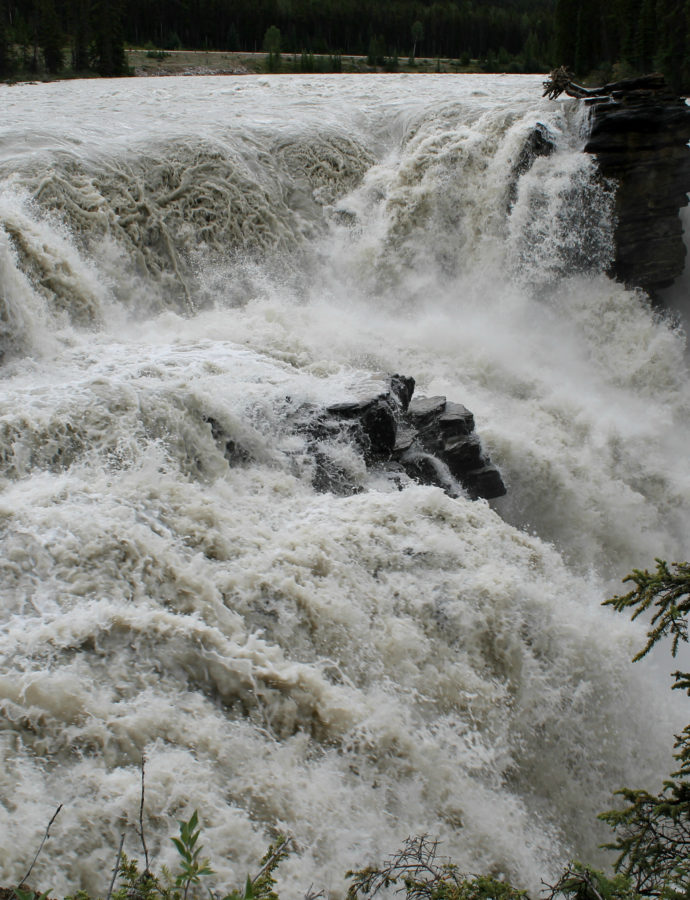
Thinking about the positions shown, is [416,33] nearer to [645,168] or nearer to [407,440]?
[645,168]

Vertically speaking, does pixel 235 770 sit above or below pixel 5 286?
below

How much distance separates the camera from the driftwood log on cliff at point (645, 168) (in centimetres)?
1093

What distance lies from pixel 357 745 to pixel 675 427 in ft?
23.7

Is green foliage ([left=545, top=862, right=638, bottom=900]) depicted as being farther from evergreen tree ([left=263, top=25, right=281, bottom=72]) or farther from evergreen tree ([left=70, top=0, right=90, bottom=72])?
evergreen tree ([left=263, top=25, right=281, bottom=72])

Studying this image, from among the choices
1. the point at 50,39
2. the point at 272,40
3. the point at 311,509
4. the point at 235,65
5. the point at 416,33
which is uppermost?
the point at 416,33

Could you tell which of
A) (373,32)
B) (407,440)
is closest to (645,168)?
(407,440)

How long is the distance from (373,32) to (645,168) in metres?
41.2

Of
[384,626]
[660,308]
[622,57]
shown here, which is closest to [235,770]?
[384,626]

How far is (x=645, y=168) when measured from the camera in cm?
1102

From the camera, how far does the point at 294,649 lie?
450 cm

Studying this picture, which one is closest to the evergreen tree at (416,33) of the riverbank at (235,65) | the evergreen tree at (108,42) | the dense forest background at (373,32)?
the dense forest background at (373,32)

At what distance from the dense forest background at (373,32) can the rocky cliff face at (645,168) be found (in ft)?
45.1

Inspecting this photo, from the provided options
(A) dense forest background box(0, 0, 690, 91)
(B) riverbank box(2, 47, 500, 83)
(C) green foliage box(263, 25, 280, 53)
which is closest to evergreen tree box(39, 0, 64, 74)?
(A) dense forest background box(0, 0, 690, 91)

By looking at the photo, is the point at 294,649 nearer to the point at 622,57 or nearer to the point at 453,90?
the point at 453,90
